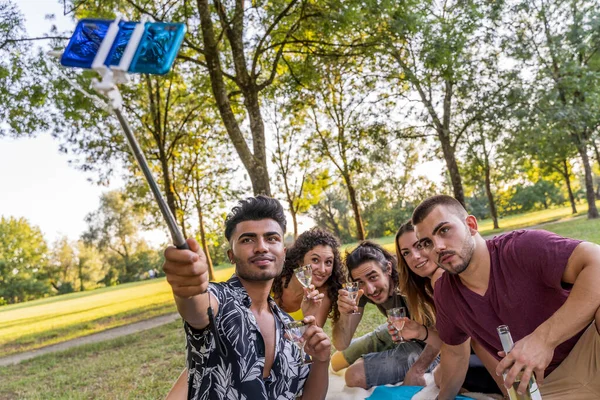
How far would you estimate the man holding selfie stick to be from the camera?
2537 mm

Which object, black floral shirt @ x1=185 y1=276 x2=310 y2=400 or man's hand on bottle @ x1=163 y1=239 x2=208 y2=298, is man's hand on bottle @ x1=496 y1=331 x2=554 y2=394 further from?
man's hand on bottle @ x1=163 y1=239 x2=208 y2=298

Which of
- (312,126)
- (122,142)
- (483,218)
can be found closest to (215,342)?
(122,142)

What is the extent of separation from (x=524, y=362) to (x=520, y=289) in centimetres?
79

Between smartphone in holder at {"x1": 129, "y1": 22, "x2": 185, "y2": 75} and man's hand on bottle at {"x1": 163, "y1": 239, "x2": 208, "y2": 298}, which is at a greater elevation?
smartphone in holder at {"x1": 129, "y1": 22, "x2": 185, "y2": 75}

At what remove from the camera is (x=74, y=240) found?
69562 millimetres

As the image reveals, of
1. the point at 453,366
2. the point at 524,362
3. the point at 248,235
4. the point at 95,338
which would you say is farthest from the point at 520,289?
the point at 95,338

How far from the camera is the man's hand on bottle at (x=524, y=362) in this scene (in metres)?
2.42

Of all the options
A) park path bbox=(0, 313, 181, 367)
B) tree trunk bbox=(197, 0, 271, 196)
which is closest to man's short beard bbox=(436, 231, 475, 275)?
tree trunk bbox=(197, 0, 271, 196)

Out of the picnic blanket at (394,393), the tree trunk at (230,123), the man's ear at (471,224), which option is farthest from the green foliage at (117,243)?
the man's ear at (471,224)

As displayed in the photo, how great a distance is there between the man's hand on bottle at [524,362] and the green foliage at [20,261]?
6687 centimetres

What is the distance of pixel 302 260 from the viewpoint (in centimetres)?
561

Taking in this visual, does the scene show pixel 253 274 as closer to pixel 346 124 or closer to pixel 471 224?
pixel 471 224

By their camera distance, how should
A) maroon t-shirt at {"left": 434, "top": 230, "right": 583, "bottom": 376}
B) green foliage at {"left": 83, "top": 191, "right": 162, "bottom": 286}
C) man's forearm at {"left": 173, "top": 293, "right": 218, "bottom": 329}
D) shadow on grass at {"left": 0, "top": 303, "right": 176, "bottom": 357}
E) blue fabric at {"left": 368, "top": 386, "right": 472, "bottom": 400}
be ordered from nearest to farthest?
1. man's forearm at {"left": 173, "top": 293, "right": 218, "bottom": 329}
2. maroon t-shirt at {"left": 434, "top": 230, "right": 583, "bottom": 376}
3. blue fabric at {"left": 368, "top": 386, "right": 472, "bottom": 400}
4. shadow on grass at {"left": 0, "top": 303, "right": 176, "bottom": 357}
5. green foliage at {"left": 83, "top": 191, "right": 162, "bottom": 286}

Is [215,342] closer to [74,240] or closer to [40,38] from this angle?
[40,38]
